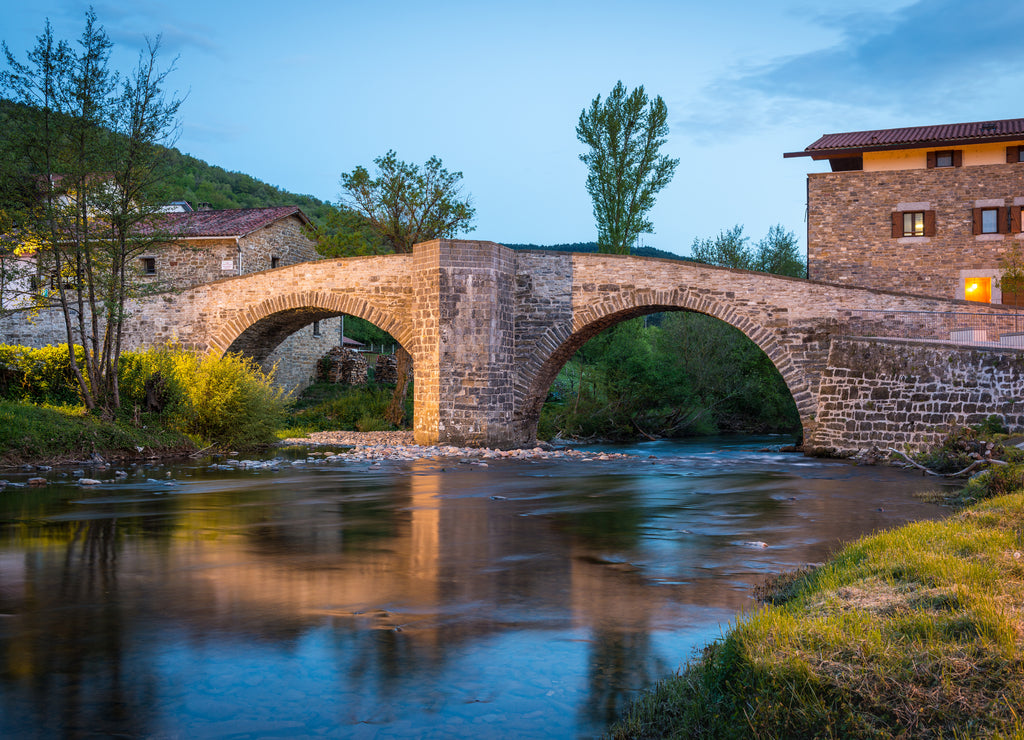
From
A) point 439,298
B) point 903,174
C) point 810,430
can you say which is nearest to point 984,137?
point 903,174

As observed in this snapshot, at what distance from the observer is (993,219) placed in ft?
79.4

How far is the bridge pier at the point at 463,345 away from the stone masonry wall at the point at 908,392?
6775 mm

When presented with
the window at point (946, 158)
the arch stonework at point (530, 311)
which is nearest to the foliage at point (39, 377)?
the arch stonework at point (530, 311)

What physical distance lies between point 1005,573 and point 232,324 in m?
20.7

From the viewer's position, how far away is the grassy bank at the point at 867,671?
2.81 metres

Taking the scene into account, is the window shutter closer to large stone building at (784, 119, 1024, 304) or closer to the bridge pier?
large stone building at (784, 119, 1024, 304)

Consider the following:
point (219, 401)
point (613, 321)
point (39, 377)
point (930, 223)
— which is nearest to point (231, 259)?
point (39, 377)

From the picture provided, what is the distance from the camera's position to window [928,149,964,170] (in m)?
24.8

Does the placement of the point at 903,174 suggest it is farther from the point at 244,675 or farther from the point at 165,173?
the point at 244,675

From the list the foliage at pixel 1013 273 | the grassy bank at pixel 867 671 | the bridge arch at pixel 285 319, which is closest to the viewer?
A: the grassy bank at pixel 867 671

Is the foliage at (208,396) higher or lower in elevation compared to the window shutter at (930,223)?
lower

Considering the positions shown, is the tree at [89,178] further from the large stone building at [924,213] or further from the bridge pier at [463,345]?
the large stone building at [924,213]

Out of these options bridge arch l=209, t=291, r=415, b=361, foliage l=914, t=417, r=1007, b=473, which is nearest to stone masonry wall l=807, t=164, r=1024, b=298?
foliage l=914, t=417, r=1007, b=473

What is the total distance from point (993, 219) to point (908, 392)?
11.7m
